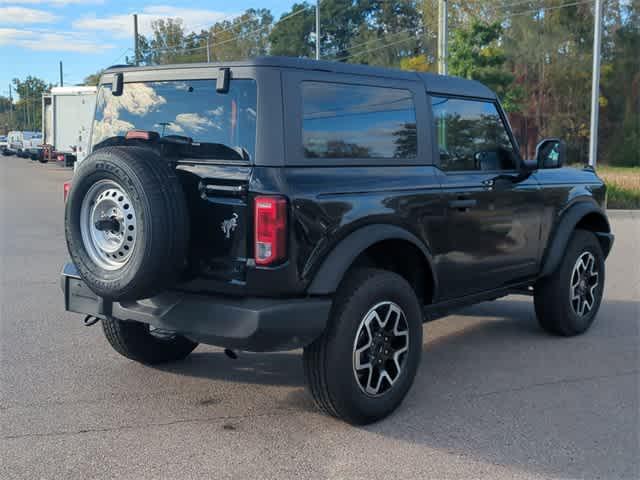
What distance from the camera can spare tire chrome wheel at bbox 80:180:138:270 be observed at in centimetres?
413

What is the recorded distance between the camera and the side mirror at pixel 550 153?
594 centimetres

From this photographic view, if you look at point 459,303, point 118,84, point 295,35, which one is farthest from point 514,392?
point 295,35

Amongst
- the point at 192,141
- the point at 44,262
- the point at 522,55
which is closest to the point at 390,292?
the point at 192,141

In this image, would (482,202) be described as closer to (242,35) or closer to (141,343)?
(141,343)

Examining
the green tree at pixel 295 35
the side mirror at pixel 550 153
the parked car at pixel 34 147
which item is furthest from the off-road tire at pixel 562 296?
the green tree at pixel 295 35

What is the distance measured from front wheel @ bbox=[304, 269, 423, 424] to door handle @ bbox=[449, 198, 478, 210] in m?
0.70

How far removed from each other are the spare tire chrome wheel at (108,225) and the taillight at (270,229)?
63 centimetres

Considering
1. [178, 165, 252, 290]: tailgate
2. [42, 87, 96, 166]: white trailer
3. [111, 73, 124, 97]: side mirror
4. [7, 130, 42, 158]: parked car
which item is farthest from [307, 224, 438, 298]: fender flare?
[7, 130, 42, 158]: parked car

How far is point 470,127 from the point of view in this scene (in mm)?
5574

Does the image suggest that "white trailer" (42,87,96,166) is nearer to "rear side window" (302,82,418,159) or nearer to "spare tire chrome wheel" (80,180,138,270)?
"rear side window" (302,82,418,159)

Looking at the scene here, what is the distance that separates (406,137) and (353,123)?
495 millimetres

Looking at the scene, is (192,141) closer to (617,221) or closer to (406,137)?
(406,137)

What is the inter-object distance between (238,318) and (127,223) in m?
0.75

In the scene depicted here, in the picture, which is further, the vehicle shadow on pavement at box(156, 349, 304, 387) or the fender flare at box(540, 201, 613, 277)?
the fender flare at box(540, 201, 613, 277)
